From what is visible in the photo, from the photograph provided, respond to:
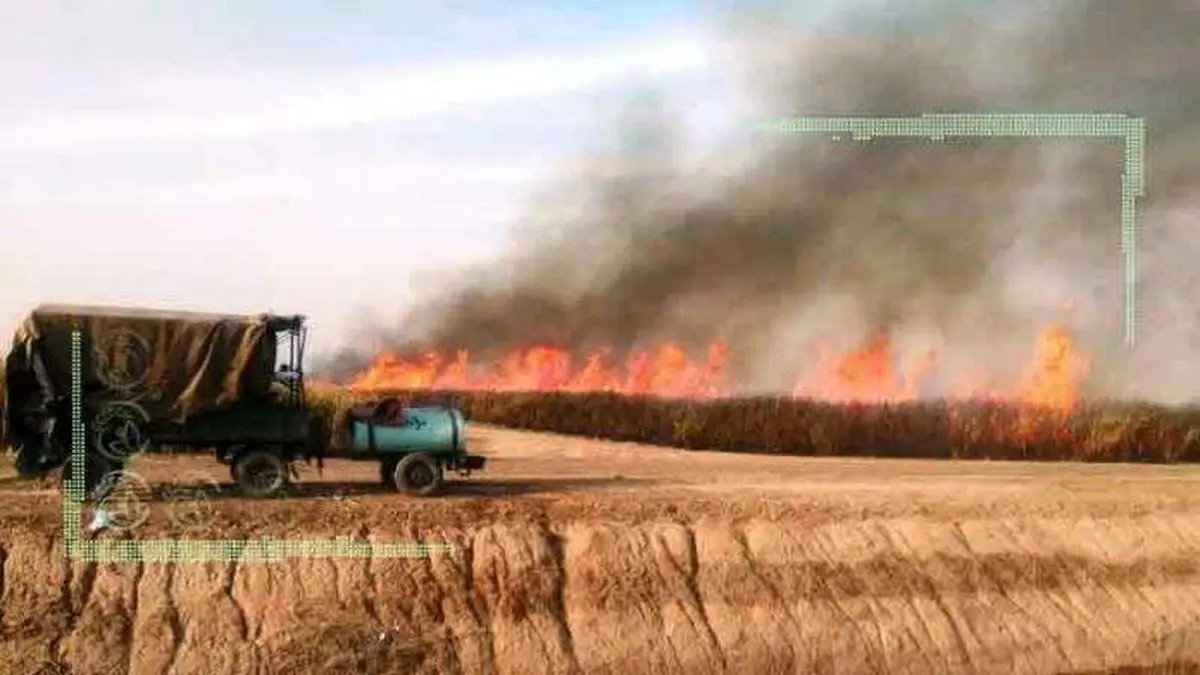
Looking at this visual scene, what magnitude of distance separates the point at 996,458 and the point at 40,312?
77.7ft

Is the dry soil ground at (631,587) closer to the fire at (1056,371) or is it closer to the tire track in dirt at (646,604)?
the tire track in dirt at (646,604)

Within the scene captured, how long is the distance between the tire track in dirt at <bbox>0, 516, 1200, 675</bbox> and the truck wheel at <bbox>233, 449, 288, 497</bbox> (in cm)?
311

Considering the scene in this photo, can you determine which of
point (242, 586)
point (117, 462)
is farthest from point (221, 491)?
point (242, 586)

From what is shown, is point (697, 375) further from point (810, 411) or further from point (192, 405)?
point (192, 405)

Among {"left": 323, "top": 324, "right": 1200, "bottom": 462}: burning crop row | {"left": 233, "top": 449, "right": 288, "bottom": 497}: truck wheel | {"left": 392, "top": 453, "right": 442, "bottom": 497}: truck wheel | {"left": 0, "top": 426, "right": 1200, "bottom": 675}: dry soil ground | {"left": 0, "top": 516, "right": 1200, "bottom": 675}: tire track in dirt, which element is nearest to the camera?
{"left": 0, "top": 516, "right": 1200, "bottom": 675}: tire track in dirt

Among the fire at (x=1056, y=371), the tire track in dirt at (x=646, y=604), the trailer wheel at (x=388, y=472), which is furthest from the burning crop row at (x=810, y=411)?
the tire track in dirt at (x=646, y=604)

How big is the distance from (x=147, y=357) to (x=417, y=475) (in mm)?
4582

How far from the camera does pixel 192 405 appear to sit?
22.6 m

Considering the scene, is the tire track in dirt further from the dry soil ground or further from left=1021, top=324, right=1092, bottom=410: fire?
left=1021, top=324, right=1092, bottom=410: fire

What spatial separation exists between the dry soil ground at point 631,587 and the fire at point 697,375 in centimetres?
1324

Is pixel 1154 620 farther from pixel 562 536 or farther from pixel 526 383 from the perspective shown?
pixel 526 383

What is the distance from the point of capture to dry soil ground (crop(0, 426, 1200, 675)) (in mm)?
19312

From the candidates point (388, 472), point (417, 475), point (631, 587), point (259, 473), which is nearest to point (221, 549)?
point (259, 473)

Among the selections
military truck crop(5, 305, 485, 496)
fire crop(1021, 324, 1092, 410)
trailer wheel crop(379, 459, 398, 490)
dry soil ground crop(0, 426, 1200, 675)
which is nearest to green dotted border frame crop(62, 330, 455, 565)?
dry soil ground crop(0, 426, 1200, 675)
